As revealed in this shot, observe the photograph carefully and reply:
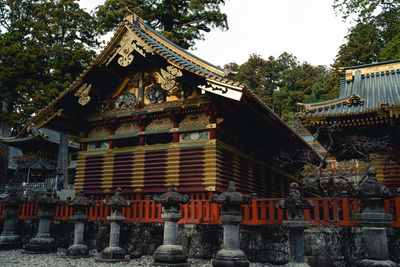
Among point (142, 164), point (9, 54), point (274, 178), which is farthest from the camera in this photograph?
point (9, 54)

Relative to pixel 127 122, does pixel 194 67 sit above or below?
above

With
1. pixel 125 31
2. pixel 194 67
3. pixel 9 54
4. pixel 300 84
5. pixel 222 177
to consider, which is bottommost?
pixel 222 177

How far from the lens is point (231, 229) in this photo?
819cm

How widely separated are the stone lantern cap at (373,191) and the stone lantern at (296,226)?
114 centimetres

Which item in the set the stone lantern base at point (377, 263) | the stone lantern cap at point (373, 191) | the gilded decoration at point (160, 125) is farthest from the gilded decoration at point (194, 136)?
the stone lantern base at point (377, 263)

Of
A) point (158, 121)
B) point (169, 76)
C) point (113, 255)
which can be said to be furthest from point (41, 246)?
point (169, 76)

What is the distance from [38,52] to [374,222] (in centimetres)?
2729

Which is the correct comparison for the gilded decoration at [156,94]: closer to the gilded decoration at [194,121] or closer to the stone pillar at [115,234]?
the gilded decoration at [194,121]

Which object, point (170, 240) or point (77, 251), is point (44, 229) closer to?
point (77, 251)

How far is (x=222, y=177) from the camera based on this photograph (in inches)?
488

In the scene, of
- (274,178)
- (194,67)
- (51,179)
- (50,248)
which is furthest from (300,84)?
(50,248)

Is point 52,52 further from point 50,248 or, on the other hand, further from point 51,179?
point 50,248

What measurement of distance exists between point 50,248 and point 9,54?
65.2ft

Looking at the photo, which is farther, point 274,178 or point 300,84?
point 300,84
